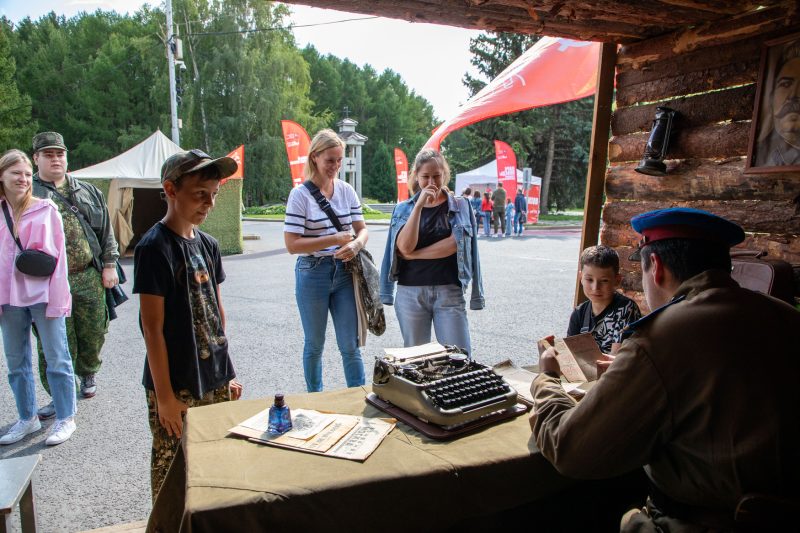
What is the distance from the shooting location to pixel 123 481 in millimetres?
3100

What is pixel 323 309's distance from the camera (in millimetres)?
3434

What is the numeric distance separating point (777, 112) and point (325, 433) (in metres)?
3.00

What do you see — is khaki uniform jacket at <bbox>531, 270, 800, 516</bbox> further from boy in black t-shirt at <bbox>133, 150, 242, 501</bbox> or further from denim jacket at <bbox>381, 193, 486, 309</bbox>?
denim jacket at <bbox>381, 193, 486, 309</bbox>

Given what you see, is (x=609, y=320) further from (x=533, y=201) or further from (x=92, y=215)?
(x=533, y=201)

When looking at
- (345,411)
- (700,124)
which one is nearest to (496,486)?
(345,411)

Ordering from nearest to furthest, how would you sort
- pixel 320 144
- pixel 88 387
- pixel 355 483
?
pixel 355 483 → pixel 320 144 → pixel 88 387

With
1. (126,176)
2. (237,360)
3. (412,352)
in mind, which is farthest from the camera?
(126,176)

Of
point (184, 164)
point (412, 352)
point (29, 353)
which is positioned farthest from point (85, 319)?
point (412, 352)

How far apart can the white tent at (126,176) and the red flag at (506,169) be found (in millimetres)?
11005

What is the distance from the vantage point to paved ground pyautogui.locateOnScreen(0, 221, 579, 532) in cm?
295

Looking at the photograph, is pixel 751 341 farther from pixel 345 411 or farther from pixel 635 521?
pixel 345 411

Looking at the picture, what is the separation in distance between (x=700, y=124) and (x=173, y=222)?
3249 mm

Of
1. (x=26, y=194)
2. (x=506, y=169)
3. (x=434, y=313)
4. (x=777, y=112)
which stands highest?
(x=506, y=169)

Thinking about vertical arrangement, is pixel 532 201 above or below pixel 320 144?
below
